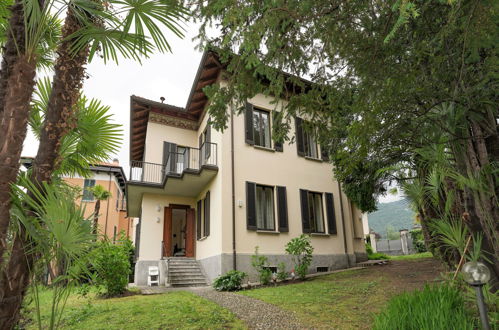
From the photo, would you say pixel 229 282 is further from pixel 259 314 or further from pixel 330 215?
pixel 330 215

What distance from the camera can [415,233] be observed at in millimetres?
20094

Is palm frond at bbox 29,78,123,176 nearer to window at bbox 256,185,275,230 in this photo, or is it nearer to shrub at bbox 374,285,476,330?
shrub at bbox 374,285,476,330

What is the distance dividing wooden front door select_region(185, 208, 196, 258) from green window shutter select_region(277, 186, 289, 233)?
418cm

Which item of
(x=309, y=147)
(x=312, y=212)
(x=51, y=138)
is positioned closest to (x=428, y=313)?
(x=51, y=138)

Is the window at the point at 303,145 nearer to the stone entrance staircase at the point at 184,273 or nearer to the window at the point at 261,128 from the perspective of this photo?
the window at the point at 261,128

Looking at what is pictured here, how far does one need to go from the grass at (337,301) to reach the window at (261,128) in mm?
5713

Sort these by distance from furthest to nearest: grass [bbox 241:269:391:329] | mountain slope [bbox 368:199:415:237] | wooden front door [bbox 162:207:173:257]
Result: mountain slope [bbox 368:199:415:237] → wooden front door [bbox 162:207:173:257] → grass [bbox 241:269:391:329]

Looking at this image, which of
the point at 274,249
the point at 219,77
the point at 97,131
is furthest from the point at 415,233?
the point at 97,131

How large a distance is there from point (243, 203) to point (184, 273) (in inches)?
130

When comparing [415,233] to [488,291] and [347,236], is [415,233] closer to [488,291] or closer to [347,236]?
[347,236]

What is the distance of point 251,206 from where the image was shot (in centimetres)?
1053

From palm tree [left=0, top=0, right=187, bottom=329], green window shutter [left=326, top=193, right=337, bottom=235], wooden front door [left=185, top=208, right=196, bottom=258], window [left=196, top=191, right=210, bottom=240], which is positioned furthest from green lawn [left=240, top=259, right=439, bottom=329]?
wooden front door [left=185, top=208, right=196, bottom=258]

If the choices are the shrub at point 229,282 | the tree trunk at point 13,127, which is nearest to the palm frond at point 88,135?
the tree trunk at point 13,127

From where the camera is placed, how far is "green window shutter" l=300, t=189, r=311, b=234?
11438 millimetres
